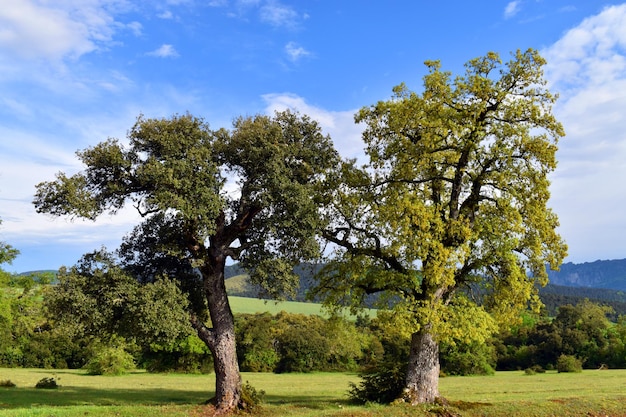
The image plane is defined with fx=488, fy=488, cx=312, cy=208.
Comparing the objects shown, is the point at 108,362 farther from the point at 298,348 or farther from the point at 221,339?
the point at 221,339

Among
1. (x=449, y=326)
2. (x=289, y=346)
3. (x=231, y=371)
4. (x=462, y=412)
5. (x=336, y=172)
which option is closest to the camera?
(x=462, y=412)

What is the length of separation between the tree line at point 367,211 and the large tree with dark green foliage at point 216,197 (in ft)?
0.22

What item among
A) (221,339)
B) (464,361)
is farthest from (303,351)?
(221,339)

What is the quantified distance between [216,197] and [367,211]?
7416 millimetres

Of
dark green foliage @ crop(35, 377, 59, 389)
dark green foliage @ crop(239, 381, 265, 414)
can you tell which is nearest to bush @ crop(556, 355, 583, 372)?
dark green foliage @ crop(239, 381, 265, 414)

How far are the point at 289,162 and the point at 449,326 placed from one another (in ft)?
33.5

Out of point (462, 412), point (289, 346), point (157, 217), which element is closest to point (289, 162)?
point (157, 217)

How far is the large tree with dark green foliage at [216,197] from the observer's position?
2102cm

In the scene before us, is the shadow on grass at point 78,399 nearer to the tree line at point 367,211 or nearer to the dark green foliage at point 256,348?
the tree line at point 367,211

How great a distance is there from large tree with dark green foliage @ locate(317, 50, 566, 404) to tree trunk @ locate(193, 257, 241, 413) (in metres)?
6.42

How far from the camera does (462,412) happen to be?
63.5 feet

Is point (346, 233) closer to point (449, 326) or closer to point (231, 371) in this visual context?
point (449, 326)

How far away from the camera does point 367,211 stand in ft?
78.4

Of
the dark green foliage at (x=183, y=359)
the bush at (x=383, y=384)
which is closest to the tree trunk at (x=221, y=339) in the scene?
the bush at (x=383, y=384)
